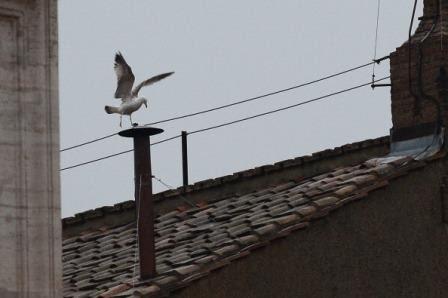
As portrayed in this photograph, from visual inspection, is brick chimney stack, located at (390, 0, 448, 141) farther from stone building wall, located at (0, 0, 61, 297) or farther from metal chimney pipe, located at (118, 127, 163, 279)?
stone building wall, located at (0, 0, 61, 297)

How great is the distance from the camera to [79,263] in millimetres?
23172

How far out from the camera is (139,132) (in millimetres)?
20094

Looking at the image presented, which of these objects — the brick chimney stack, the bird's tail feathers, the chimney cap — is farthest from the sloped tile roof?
the bird's tail feathers

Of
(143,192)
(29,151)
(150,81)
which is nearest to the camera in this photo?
(29,151)

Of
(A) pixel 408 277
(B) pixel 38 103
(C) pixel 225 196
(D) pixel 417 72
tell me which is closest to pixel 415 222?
(A) pixel 408 277

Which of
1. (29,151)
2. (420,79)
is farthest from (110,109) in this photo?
(420,79)

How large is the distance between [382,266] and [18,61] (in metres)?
5.22

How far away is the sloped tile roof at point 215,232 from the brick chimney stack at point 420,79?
64 cm

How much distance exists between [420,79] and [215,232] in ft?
10.6

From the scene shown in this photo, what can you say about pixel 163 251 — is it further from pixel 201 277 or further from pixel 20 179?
pixel 20 179

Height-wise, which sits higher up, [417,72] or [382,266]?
[417,72]

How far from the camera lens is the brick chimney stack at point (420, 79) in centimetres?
2241

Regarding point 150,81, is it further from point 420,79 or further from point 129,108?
point 420,79

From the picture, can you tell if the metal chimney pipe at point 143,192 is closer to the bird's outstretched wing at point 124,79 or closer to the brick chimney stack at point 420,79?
the bird's outstretched wing at point 124,79
